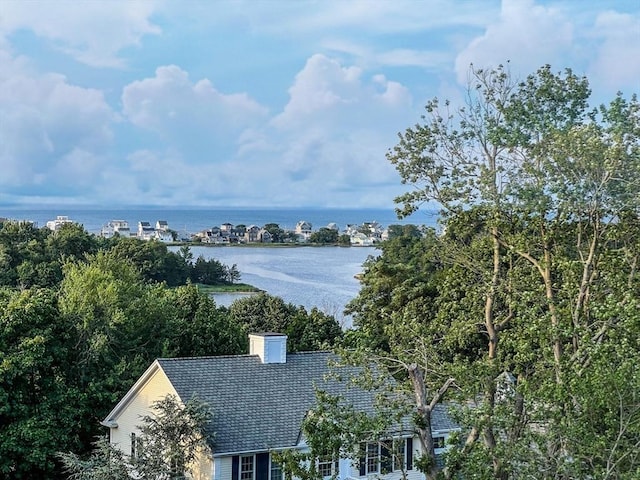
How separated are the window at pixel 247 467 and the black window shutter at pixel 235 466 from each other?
4.7 inches

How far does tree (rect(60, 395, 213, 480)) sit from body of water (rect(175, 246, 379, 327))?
28581 millimetres

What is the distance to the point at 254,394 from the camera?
68.6ft

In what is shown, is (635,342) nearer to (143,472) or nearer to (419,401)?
(419,401)

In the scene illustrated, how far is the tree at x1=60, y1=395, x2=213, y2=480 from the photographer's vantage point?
18.1 metres

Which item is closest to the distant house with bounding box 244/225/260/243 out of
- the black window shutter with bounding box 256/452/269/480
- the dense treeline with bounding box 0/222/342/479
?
the dense treeline with bounding box 0/222/342/479

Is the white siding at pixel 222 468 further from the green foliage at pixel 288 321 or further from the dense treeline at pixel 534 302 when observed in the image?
the green foliage at pixel 288 321

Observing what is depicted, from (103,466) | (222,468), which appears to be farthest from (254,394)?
(103,466)

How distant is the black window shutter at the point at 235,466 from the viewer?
747 inches

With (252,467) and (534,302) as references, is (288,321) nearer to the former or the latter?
(252,467)

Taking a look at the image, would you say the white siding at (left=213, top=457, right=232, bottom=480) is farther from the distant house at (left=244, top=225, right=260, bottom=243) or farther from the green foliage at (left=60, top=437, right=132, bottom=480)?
the distant house at (left=244, top=225, right=260, bottom=243)

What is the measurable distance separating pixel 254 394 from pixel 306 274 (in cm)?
5392

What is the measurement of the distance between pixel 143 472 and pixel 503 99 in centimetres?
1188

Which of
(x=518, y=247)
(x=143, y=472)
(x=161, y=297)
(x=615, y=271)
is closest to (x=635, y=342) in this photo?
(x=615, y=271)

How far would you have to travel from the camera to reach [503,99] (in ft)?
47.8
